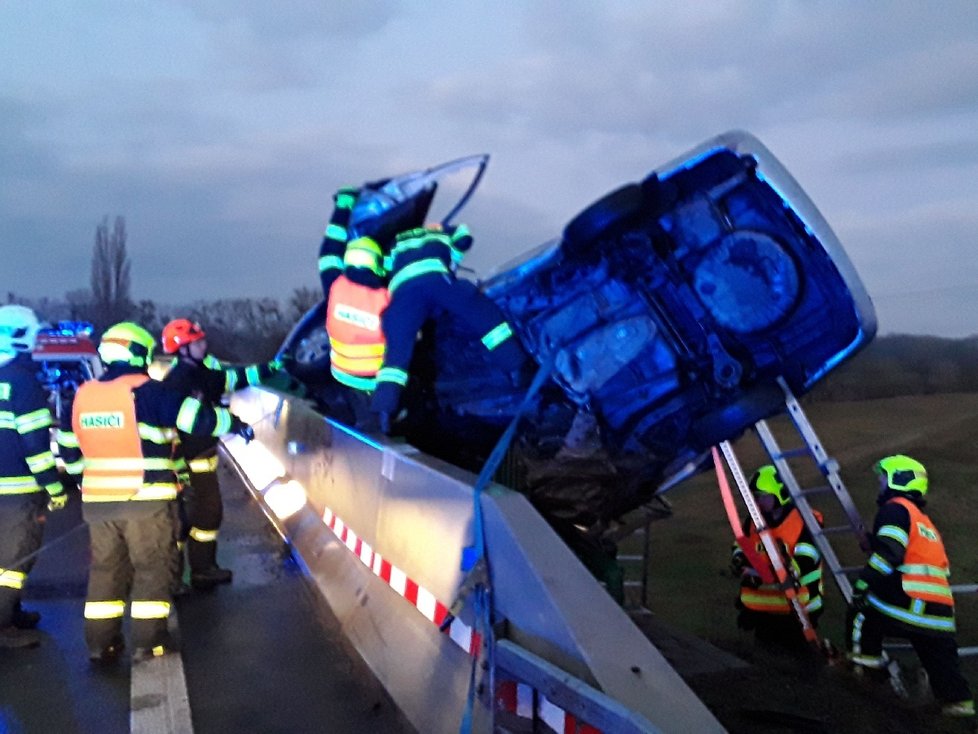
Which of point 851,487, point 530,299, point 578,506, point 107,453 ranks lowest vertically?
point 851,487

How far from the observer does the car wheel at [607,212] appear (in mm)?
3678

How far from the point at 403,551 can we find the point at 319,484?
60.9 inches

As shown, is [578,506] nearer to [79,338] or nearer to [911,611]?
[911,611]

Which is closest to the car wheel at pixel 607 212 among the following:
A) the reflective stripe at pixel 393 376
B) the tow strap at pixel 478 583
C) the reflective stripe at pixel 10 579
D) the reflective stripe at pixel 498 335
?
the reflective stripe at pixel 498 335

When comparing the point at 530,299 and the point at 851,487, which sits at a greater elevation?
the point at 530,299

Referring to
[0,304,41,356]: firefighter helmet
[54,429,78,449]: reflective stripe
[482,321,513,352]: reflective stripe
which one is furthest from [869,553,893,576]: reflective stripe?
[0,304,41,356]: firefighter helmet

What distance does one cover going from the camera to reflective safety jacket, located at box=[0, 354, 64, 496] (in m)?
4.14

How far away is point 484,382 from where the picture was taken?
4.64 m

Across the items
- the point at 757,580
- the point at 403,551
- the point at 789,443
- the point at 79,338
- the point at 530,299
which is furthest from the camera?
the point at 789,443

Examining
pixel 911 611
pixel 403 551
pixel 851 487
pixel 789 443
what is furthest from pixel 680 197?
pixel 851 487

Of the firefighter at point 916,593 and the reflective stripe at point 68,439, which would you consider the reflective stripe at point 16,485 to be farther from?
the firefighter at point 916,593

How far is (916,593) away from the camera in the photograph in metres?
4.52

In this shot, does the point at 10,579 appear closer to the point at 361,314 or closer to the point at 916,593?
the point at 361,314

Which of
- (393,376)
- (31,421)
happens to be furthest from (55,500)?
(393,376)
